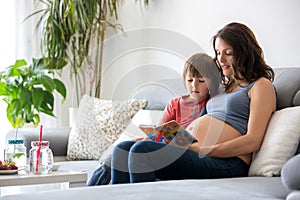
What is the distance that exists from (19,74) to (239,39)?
2.17 m

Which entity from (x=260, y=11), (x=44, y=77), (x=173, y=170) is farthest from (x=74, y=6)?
(x=173, y=170)

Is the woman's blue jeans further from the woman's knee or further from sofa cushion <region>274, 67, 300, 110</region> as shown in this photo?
sofa cushion <region>274, 67, 300, 110</region>

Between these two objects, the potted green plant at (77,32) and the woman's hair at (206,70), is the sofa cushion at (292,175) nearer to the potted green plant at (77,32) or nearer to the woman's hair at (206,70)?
the woman's hair at (206,70)

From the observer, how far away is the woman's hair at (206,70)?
2561 millimetres

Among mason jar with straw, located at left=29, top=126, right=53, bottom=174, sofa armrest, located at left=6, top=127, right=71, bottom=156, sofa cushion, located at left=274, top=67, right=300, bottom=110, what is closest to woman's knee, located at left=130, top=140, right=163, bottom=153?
mason jar with straw, located at left=29, top=126, right=53, bottom=174

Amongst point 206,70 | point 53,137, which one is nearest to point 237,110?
point 206,70

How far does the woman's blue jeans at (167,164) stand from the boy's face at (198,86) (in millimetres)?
443

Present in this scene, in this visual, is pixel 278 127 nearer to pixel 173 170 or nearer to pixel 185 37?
pixel 173 170

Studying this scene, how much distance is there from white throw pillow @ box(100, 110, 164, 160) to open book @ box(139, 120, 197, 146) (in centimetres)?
75

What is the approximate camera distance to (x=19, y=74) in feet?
13.5

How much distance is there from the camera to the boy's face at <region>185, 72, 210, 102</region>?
2.56 m

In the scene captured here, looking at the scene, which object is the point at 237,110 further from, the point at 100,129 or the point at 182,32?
the point at 182,32

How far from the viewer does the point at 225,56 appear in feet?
8.00

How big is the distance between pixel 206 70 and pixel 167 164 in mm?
600
